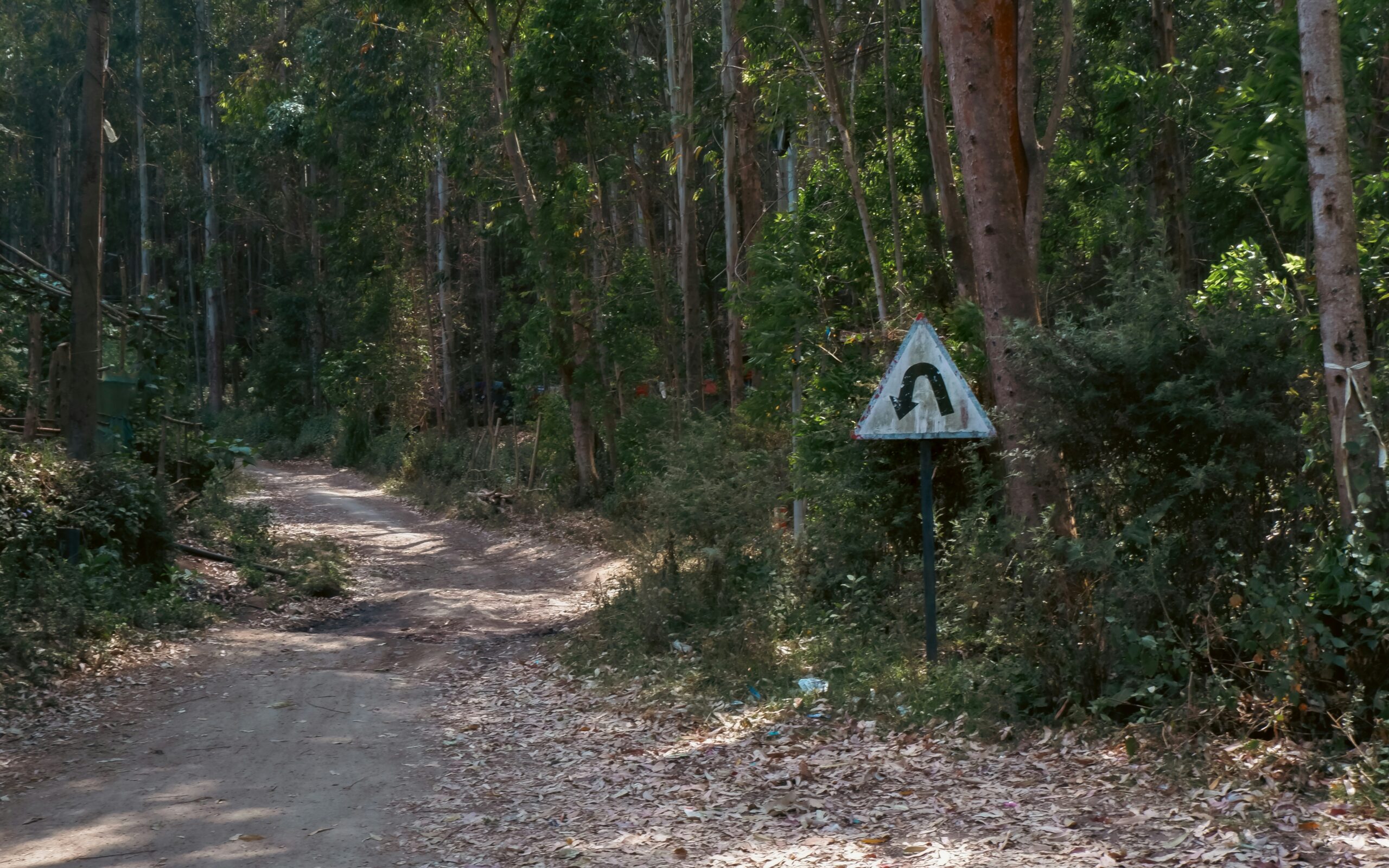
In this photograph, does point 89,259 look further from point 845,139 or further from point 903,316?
point 903,316

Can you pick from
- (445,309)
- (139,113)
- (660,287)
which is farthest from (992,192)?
(139,113)

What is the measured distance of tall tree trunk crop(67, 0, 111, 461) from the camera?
14031mm

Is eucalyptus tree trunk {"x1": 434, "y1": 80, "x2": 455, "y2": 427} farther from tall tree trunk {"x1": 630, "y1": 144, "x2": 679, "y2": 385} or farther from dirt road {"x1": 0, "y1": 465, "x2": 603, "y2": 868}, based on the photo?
dirt road {"x1": 0, "y1": 465, "x2": 603, "y2": 868}

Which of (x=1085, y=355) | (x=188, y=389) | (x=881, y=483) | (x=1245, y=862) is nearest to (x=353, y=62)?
(x=188, y=389)

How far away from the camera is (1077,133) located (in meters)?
25.7

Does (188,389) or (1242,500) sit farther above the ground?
(188,389)

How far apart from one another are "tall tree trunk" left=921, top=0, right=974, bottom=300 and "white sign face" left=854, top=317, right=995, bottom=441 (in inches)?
116

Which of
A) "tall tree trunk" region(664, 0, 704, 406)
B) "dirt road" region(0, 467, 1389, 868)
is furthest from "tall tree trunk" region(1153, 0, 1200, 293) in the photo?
"dirt road" region(0, 467, 1389, 868)

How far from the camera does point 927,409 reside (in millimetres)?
7898

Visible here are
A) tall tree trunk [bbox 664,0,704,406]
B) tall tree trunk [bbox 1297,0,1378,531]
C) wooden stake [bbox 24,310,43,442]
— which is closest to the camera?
tall tree trunk [bbox 1297,0,1378,531]

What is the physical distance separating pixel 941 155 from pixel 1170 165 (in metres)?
9.17

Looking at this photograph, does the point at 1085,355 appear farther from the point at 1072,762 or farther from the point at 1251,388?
the point at 1072,762

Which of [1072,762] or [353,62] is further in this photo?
[353,62]

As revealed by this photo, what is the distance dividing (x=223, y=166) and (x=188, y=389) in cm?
3500
